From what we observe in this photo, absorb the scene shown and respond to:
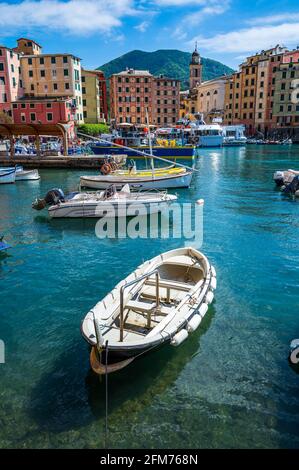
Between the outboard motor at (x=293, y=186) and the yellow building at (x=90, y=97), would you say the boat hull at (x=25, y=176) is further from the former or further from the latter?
the yellow building at (x=90, y=97)

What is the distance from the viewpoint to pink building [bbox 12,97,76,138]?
64.6m

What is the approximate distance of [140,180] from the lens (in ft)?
102

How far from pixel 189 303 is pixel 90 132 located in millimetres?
69405

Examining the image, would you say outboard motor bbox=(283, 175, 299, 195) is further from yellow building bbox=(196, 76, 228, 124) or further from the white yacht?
yellow building bbox=(196, 76, 228, 124)

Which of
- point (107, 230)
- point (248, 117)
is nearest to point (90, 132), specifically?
point (248, 117)

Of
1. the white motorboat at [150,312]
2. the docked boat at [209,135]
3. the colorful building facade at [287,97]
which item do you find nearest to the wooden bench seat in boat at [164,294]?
the white motorboat at [150,312]

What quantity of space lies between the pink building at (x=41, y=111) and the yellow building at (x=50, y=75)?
8.29 meters

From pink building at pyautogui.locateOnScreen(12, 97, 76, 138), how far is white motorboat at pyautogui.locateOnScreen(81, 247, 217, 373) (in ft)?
193

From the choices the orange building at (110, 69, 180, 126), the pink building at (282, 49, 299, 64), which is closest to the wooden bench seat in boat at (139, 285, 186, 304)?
the orange building at (110, 69, 180, 126)

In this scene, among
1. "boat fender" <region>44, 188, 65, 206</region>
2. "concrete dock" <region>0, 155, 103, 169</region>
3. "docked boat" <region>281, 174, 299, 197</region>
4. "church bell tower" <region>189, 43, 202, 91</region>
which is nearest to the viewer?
"boat fender" <region>44, 188, 65, 206</region>

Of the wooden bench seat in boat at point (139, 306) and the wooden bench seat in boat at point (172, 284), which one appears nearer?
the wooden bench seat in boat at point (139, 306)

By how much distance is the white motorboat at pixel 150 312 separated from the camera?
7.72m

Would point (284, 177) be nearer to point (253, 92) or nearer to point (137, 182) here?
point (137, 182)

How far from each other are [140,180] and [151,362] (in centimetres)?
2359
